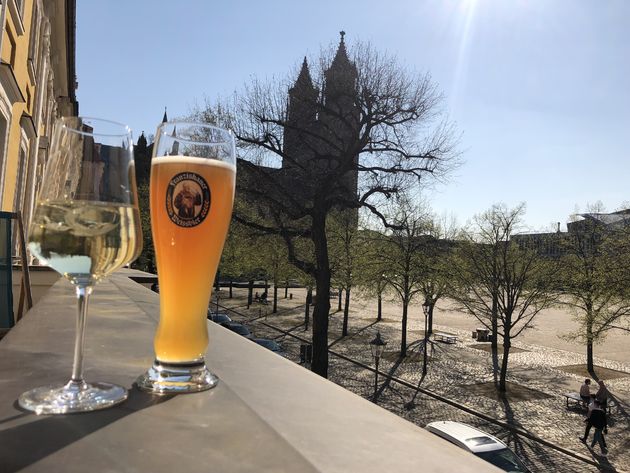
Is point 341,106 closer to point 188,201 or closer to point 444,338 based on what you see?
point 444,338

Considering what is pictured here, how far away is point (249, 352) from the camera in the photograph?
146 cm

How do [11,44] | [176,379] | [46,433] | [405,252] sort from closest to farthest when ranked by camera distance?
[46,433] < [176,379] < [11,44] < [405,252]

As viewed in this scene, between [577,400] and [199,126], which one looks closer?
[199,126]

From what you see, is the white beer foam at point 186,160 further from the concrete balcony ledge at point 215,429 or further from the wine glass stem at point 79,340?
the concrete balcony ledge at point 215,429

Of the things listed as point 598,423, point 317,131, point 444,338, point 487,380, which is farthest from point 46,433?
point 444,338

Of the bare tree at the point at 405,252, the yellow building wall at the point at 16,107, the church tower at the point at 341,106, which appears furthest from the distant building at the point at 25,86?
the bare tree at the point at 405,252

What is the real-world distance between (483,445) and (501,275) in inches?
552

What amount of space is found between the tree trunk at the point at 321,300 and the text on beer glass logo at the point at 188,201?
63.3ft

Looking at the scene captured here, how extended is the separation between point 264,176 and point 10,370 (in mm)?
20457

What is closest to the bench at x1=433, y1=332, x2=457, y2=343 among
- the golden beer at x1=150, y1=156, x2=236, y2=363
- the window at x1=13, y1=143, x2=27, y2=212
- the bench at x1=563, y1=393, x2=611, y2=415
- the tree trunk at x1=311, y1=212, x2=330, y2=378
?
the bench at x1=563, y1=393, x2=611, y2=415

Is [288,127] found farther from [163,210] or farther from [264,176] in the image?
[163,210]

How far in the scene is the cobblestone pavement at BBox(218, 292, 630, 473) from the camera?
15.4m

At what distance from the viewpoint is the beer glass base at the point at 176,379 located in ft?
3.35

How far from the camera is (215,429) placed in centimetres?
76
